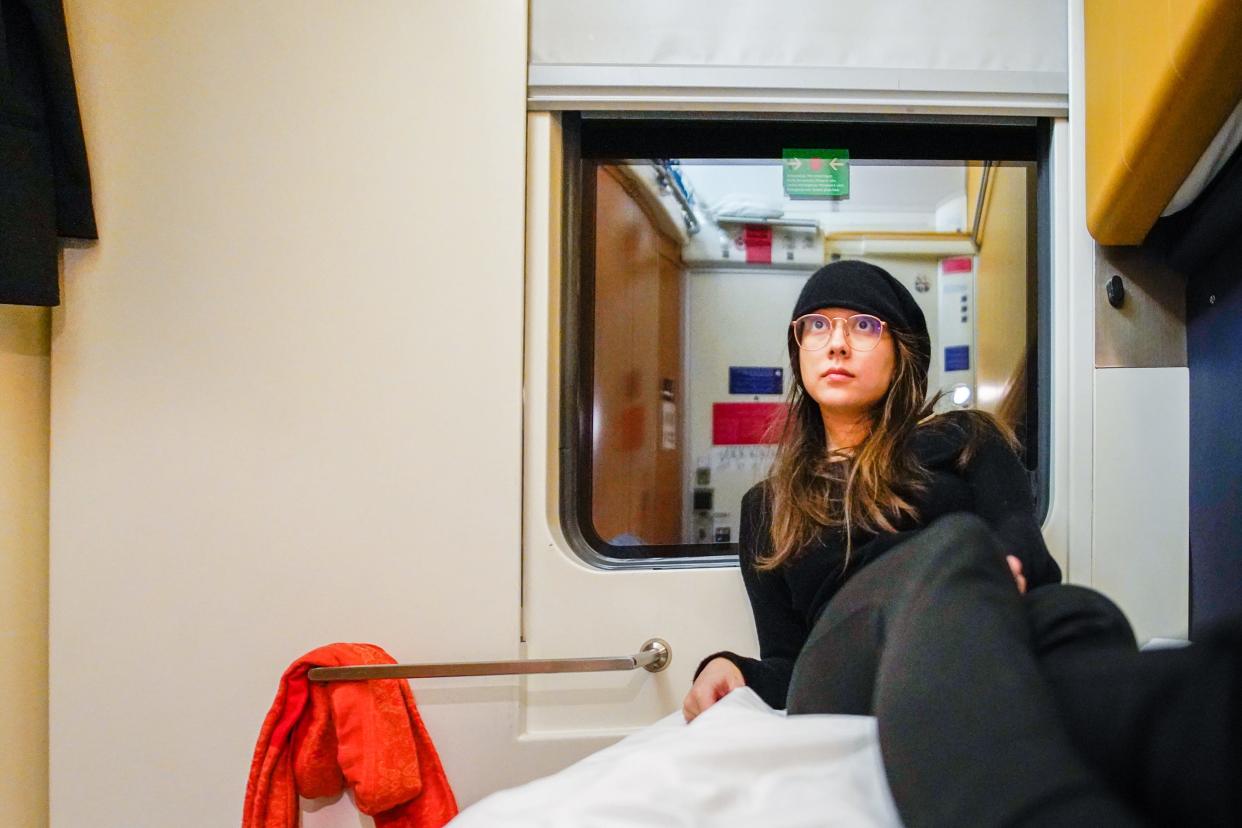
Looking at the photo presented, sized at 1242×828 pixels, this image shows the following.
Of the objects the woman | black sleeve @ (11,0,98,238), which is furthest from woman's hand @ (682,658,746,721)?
black sleeve @ (11,0,98,238)

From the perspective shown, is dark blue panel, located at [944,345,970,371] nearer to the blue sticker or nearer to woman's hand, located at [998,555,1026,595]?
the blue sticker

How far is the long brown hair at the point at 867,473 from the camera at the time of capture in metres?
1.10

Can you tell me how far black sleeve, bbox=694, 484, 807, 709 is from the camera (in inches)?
44.1

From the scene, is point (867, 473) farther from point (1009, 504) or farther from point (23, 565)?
point (23, 565)

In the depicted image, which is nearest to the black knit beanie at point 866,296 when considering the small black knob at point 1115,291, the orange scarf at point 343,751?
the small black knob at point 1115,291

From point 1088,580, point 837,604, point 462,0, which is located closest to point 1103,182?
point 1088,580

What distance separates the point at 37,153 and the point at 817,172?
130cm

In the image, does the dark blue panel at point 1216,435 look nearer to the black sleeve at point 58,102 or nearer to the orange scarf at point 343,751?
the orange scarf at point 343,751

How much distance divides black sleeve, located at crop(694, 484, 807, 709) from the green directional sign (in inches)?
23.3

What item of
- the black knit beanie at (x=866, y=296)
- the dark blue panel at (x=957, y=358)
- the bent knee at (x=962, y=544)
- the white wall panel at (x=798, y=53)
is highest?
the white wall panel at (x=798, y=53)

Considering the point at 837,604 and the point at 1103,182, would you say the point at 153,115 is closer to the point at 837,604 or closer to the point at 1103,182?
the point at 837,604

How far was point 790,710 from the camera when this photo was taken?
0.84 metres

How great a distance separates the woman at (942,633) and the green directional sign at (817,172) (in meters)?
0.28

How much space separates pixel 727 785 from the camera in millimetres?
640
